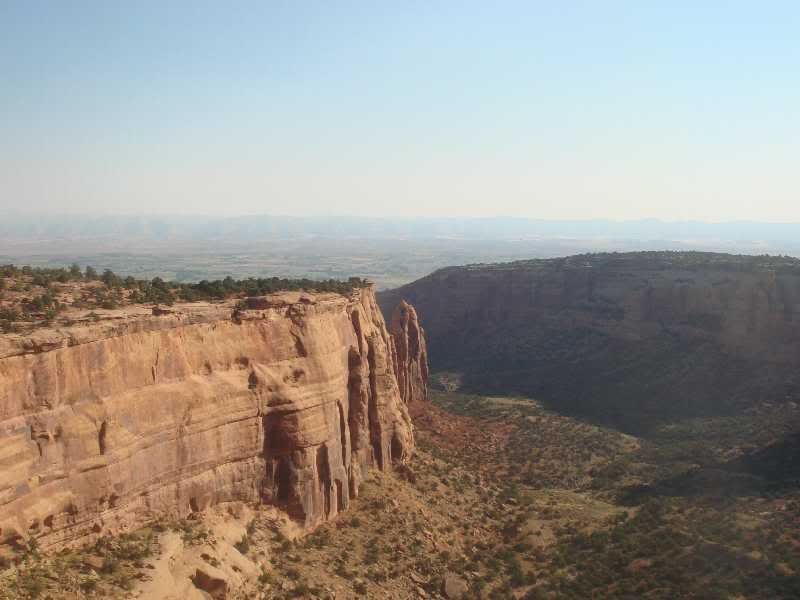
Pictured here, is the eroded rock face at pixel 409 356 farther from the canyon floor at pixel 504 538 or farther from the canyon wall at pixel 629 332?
the canyon wall at pixel 629 332

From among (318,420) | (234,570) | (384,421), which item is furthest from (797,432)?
(234,570)

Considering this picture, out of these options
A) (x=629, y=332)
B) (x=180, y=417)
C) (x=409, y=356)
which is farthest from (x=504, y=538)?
(x=629, y=332)

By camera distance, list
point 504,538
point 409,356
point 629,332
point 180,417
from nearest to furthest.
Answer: point 180,417
point 504,538
point 409,356
point 629,332

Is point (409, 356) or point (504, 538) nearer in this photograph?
point (504, 538)

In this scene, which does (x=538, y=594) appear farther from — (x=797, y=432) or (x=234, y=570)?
(x=797, y=432)

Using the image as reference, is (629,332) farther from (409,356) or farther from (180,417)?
(180,417)

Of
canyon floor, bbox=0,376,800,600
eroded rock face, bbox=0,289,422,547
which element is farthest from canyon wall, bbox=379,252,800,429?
eroded rock face, bbox=0,289,422,547

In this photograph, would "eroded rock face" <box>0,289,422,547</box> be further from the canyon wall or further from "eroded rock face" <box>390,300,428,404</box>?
the canyon wall
